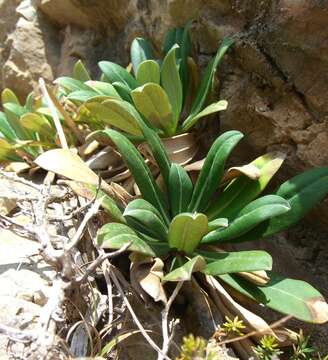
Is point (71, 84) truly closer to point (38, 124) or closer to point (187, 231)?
point (38, 124)

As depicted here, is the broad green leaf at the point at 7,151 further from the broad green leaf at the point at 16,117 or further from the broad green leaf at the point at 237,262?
the broad green leaf at the point at 237,262

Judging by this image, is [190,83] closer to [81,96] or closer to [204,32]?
[204,32]

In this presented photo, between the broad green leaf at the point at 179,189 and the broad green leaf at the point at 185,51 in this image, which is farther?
the broad green leaf at the point at 185,51

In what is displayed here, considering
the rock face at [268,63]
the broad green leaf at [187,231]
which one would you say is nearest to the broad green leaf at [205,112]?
the rock face at [268,63]

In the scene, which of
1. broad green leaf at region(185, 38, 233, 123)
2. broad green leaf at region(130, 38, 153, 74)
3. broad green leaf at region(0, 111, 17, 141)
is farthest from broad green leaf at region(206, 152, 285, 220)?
broad green leaf at region(0, 111, 17, 141)

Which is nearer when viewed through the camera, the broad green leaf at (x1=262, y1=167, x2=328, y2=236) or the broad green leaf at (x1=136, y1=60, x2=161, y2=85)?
the broad green leaf at (x1=262, y1=167, x2=328, y2=236)

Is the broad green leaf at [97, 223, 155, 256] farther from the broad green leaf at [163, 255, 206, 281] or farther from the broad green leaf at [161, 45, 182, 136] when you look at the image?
the broad green leaf at [161, 45, 182, 136]
